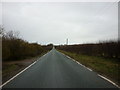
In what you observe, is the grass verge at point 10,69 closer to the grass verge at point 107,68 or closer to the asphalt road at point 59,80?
the asphalt road at point 59,80

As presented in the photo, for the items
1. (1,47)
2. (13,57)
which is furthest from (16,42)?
(1,47)

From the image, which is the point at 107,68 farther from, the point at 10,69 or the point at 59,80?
the point at 59,80

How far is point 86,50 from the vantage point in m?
55.2

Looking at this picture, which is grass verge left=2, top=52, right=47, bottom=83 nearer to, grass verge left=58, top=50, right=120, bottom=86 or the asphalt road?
the asphalt road

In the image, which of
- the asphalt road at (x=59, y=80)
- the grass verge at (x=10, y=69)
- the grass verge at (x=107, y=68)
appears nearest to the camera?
the asphalt road at (x=59, y=80)

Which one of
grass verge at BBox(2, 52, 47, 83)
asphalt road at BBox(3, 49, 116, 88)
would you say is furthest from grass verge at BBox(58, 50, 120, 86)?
grass verge at BBox(2, 52, 47, 83)

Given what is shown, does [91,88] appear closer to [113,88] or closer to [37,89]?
[113,88]

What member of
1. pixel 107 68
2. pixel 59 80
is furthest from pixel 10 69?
pixel 59 80

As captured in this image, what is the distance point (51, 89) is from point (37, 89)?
0.54 metres

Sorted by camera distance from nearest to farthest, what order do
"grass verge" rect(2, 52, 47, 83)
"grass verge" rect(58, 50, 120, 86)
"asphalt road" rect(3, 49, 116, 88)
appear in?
"asphalt road" rect(3, 49, 116, 88) < "grass verge" rect(58, 50, 120, 86) < "grass verge" rect(2, 52, 47, 83)

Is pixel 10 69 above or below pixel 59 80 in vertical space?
below

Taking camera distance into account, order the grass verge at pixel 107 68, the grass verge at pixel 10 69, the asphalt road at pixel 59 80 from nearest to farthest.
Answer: the asphalt road at pixel 59 80
the grass verge at pixel 107 68
the grass verge at pixel 10 69

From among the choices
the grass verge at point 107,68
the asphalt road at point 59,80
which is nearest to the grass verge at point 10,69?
the asphalt road at point 59,80

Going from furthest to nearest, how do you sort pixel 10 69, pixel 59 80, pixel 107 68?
pixel 107 68
pixel 10 69
pixel 59 80
